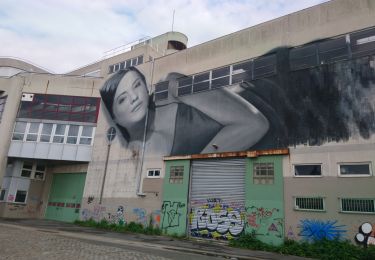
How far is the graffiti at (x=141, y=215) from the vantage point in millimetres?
19734

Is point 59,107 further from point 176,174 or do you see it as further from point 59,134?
point 176,174

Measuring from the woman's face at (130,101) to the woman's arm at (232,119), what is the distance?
4.81 metres

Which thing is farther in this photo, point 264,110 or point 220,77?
point 220,77

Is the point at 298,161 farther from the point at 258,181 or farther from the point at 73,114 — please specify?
the point at 73,114

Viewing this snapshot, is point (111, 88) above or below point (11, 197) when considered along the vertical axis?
above

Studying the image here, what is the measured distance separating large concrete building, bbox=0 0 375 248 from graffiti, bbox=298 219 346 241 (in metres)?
0.04

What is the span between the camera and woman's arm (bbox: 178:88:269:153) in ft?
55.6

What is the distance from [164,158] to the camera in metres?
20.0

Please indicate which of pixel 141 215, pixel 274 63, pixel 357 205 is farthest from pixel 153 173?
pixel 357 205

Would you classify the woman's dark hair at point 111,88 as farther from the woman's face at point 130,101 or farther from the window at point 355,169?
the window at point 355,169

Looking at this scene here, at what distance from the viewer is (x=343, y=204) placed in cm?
1339

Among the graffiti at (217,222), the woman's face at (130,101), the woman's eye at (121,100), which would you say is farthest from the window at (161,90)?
the graffiti at (217,222)

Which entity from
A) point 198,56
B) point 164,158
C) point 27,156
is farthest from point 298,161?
point 27,156

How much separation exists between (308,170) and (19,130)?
21.9m
